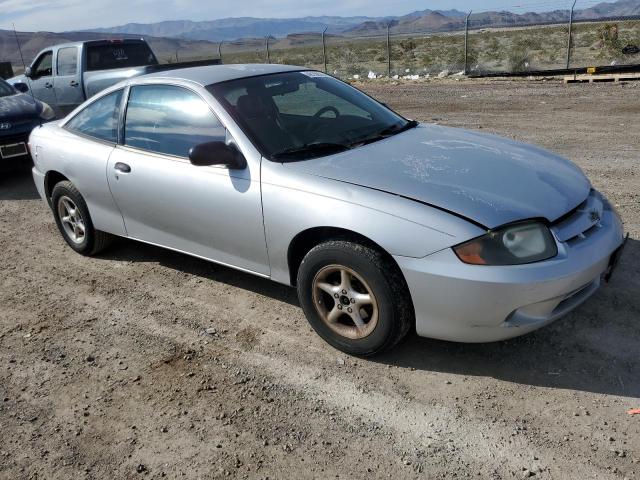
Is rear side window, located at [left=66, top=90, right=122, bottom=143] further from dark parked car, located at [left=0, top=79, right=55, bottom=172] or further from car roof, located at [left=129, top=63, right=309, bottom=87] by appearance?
dark parked car, located at [left=0, top=79, right=55, bottom=172]

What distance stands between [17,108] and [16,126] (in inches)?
17.3

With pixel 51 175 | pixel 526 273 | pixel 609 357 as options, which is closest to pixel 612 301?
pixel 609 357

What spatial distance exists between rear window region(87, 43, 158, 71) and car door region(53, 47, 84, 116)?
27 centimetres

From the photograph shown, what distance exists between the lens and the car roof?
14.0ft

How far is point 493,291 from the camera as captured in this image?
9.61ft

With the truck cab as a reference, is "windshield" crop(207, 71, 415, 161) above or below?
above

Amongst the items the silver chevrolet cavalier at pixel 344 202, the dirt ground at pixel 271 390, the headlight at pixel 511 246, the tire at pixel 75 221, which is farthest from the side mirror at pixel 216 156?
the tire at pixel 75 221

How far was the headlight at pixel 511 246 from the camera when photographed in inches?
116

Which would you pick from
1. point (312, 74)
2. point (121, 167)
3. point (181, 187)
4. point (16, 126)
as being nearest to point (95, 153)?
point (121, 167)

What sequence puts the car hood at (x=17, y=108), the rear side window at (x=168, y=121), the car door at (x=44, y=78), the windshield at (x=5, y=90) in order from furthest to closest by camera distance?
the car door at (x=44, y=78)
the windshield at (x=5, y=90)
the car hood at (x=17, y=108)
the rear side window at (x=168, y=121)

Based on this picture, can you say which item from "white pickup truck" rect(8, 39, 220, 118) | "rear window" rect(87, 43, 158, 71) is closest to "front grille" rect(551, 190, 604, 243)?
"white pickup truck" rect(8, 39, 220, 118)

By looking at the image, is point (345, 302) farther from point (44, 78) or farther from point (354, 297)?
point (44, 78)

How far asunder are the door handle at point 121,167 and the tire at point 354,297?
174cm

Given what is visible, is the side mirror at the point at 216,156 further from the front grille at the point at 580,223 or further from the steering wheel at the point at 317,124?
the front grille at the point at 580,223
